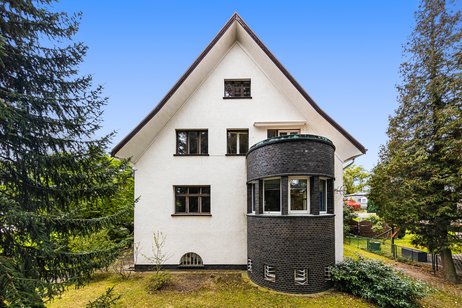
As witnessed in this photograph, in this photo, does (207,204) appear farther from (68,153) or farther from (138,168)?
(68,153)

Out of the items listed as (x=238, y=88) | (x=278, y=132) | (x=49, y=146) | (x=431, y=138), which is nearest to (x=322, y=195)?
(x=278, y=132)

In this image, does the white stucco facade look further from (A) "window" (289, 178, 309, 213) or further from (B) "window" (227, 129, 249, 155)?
(A) "window" (289, 178, 309, 213)

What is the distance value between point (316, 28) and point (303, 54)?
7.53 feet

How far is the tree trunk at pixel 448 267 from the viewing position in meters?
9.73

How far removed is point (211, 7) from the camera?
524 inches

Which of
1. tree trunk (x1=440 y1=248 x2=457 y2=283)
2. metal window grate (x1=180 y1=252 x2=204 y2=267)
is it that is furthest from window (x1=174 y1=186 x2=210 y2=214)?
tree trunk (x1=440 y1=248 x2=457 y2=283)

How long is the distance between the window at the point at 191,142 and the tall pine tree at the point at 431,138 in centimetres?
972

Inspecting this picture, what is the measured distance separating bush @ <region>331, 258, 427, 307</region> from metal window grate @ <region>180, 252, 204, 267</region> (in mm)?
6047

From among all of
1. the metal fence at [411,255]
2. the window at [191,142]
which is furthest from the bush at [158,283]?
the metal fence at [411,255]

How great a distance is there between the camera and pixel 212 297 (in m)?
7.52

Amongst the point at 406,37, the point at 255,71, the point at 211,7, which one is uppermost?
the point at 211,7

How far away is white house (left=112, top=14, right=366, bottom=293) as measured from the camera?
998 centimetres

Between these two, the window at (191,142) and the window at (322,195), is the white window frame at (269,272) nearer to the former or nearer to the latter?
the window at (322,195)

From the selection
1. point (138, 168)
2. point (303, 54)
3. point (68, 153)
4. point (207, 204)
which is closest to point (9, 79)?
point (68, 153)
